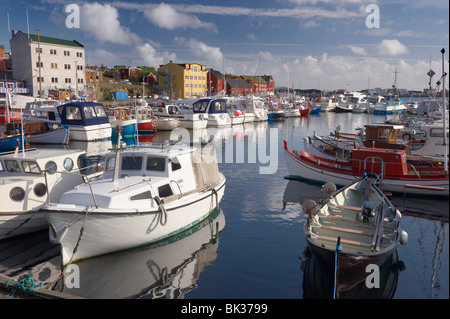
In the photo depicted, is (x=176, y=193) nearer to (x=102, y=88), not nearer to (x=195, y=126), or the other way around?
(x=195, y=126)

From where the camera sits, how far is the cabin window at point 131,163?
14.7 metres

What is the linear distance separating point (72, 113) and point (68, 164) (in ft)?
90.7

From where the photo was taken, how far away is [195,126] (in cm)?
5425

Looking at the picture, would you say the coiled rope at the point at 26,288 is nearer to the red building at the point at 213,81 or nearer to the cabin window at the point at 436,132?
the cabin window at the point at 436,132

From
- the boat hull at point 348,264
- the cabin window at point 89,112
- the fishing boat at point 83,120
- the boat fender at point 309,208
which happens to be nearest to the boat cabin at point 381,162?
the boat fender at point 309,208

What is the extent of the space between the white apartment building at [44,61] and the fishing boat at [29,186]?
59512mm

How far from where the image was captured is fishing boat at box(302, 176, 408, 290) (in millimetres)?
9727

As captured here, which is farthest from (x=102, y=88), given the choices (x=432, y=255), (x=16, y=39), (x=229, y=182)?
(x=432, y=255)

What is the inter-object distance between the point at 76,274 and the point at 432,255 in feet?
40.8

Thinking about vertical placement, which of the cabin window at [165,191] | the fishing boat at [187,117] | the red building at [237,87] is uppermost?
the red building at [237,87]

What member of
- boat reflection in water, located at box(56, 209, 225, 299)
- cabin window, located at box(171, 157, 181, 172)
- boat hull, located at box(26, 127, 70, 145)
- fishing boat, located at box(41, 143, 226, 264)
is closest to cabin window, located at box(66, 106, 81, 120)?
boat hull, located at box(26, 127, 70, 145)

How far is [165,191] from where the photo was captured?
13.8 m

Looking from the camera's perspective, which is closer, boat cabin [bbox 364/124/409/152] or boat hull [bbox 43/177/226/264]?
boat hull [bbox 43/177/226/264]

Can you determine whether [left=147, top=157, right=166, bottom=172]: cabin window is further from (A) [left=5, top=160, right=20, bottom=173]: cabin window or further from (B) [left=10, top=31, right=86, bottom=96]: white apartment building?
(B) [left=10, top=31, right=86, bottom=96]: white apartment building
